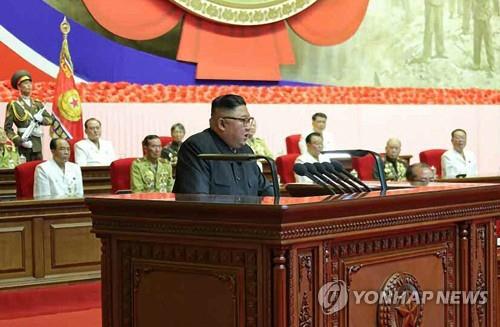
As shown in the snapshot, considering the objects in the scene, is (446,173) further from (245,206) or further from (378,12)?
(245,206)

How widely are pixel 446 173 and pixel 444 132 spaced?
3.29 metres

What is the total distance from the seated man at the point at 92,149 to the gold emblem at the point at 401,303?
658cm

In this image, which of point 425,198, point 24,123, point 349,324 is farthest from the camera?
point 24,123

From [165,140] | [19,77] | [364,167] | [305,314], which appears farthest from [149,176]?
[305,314]

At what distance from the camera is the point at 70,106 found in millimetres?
10062

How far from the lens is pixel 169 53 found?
1142cm

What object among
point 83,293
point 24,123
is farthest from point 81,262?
point 24,123

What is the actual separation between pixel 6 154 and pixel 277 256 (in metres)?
6.76

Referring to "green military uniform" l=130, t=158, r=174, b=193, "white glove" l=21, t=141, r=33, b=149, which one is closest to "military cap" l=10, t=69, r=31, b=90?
"white glove" l=21, t=141, r=33, b=149

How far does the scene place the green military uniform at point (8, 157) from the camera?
8.91 m

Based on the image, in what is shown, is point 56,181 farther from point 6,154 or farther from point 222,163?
point 222,163

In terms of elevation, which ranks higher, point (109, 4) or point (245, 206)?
point (109, 4)

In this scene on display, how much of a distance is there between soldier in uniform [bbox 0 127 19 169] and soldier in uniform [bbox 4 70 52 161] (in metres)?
0.23

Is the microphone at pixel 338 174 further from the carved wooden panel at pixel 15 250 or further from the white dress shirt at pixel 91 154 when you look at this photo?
the white dress shirt at pixel 91 154
